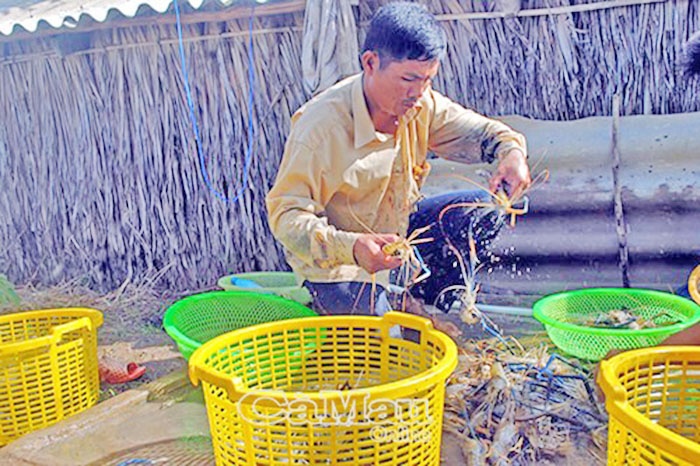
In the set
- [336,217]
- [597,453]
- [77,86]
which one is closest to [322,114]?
[336,217]

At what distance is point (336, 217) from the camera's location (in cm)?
287

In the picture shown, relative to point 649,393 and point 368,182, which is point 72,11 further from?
point 649,393

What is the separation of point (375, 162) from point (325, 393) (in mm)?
1486

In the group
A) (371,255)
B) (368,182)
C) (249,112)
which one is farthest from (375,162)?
(249,112)

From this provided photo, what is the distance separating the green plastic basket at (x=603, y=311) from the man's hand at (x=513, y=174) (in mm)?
684

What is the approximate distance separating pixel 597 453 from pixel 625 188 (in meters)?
2.32

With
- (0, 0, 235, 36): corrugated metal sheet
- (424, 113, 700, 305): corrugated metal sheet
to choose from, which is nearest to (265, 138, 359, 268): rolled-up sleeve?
(424, 113, 700, 305): corrugated metal sheet

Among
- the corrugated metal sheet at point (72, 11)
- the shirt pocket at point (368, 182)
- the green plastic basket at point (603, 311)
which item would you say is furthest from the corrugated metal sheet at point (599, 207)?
the corrugated metal sheet at point (72, 11)

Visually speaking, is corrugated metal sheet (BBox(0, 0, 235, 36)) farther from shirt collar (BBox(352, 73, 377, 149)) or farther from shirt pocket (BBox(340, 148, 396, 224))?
shirt pocket (BBox(340, 148, 396, 224))

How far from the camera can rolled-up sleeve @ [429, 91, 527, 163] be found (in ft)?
10.0

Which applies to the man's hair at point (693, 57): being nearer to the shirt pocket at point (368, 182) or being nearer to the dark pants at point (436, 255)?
the dark pants at point (436, 255)

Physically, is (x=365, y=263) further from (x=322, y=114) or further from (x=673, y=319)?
(x=673, y=319)

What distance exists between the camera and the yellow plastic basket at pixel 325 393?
154 centimetres

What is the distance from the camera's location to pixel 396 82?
2.53 m
